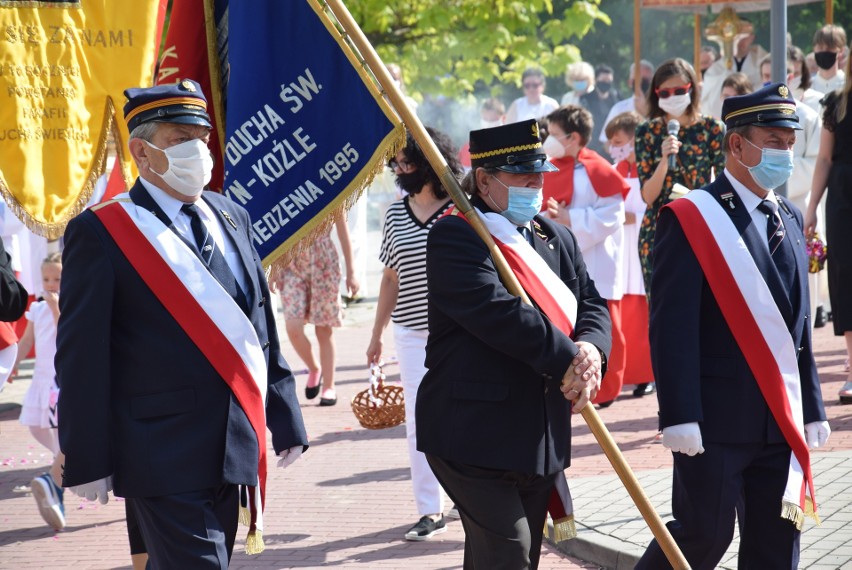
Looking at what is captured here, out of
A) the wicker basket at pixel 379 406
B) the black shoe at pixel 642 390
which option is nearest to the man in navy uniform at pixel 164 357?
the wicker basket at pixel 379 406

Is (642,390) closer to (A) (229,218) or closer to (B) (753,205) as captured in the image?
(B) (753,205)

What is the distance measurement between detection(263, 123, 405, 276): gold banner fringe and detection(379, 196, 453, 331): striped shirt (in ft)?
5.26

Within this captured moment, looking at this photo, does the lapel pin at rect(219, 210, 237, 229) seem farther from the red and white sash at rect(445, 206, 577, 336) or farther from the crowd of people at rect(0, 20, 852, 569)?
the red and white sash at rect(445, 206, 577, 336)

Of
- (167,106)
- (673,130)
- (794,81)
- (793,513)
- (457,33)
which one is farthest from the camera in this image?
(457,33)

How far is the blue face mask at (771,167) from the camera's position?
15.1ft

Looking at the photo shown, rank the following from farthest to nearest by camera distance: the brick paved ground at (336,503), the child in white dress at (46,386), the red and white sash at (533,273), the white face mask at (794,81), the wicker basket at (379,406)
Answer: the white face mask at (794,81)
the wicker basket at (379,406)
the child in white dress at (46,386)
the brick paved ground at (336,503)
the red and white sash at (533,273)

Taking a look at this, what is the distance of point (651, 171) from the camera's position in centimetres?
862

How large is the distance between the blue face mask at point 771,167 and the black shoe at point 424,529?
2.88 m

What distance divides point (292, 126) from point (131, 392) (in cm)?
140

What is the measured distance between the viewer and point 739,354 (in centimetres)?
456

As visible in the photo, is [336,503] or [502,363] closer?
[502,363]

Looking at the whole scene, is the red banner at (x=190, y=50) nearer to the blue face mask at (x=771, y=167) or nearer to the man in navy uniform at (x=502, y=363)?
the man in navy uniform at (x=502, y=363)

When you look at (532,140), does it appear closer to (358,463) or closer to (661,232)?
(661,232)

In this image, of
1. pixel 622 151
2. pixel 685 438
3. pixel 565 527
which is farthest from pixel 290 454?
pixel 622 151
